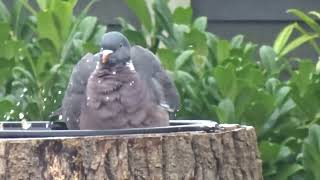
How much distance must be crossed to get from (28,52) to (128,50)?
1.15 meters

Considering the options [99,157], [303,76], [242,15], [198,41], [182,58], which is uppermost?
[242,15]

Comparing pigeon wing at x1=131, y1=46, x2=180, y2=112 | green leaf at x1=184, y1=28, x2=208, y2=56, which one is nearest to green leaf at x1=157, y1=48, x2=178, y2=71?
green leaf at x1=184, y1=28, x2=208, y2=56

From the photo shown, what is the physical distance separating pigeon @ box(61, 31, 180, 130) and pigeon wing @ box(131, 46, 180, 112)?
0.01m

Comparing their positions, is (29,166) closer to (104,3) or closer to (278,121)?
(278,121)

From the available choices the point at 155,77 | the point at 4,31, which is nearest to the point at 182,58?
the point at 155,77

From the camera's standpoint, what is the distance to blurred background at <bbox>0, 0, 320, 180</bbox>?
166 inches

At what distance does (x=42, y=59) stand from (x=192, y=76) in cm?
67

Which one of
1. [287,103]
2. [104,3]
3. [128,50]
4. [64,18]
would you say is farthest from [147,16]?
[104,3]

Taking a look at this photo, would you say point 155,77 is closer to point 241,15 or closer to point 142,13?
point 142,13

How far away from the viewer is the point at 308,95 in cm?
433

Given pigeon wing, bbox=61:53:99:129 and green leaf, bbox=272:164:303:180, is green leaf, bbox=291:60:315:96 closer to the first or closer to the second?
green leaf, bbox=272:164:303:180

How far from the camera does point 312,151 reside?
4.15m

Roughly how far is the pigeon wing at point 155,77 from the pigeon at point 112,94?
0.03ft

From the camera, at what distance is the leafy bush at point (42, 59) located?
436 centimetres
